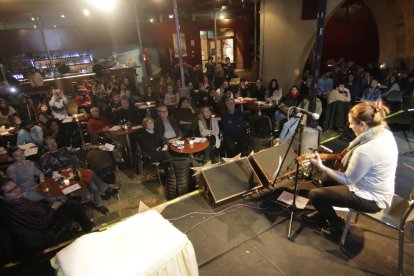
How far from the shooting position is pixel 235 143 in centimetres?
528

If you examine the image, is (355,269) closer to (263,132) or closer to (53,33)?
(263,132)

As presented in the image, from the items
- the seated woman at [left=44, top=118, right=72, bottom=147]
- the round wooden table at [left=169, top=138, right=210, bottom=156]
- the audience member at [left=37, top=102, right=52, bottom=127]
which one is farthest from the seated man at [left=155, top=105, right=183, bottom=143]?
the audience member at [left=37, top=102, right=52, bottom=127]

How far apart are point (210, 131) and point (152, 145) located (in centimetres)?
115

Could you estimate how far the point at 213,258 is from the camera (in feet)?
8.48

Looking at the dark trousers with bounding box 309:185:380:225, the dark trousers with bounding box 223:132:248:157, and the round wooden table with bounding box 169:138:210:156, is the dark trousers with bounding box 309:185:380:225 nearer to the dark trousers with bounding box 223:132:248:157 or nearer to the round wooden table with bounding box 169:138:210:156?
the round wooden table with bounding box 169:138:210:156

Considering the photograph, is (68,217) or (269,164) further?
(269,164)

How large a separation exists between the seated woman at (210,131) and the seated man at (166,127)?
50cm

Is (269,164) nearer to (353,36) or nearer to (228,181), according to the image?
(228,181)

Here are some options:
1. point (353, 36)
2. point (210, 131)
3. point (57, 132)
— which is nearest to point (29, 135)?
point (57, 132)

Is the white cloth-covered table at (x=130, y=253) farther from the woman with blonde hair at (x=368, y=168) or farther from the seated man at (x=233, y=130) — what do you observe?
the seated man at (x=233, y=130)

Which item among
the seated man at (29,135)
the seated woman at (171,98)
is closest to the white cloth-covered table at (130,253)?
the seated man at (29,135)

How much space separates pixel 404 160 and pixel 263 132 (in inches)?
101

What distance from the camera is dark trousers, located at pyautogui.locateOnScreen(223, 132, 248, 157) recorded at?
5.21 m

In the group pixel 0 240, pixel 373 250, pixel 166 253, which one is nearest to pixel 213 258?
pixel 166 253
